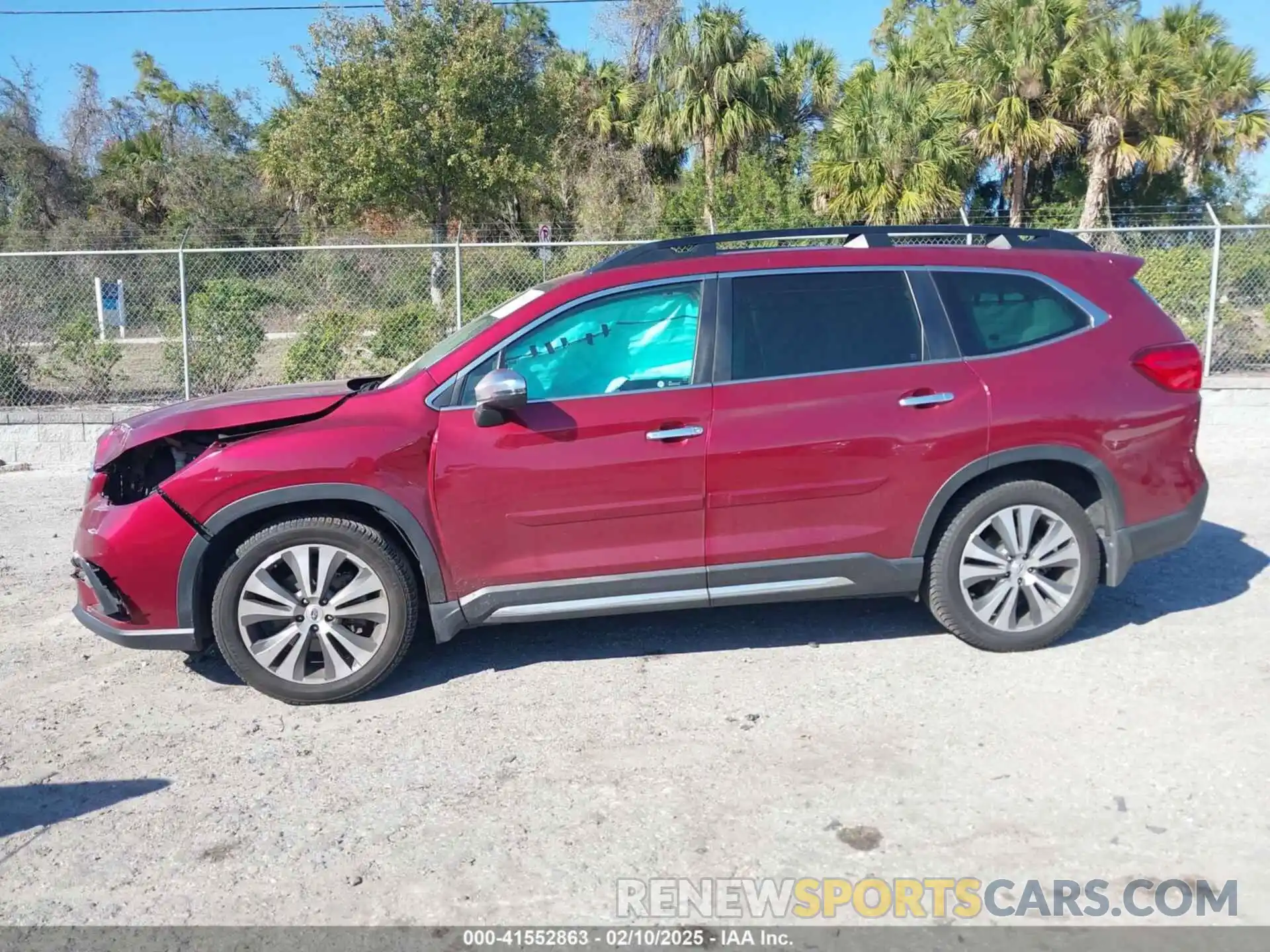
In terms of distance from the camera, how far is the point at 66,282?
1188 centimetres

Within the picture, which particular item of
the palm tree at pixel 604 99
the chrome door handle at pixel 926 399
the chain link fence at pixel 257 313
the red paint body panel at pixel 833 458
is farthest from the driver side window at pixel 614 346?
the palm tree at pixel 604 99

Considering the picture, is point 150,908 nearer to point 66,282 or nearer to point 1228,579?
point 1228,579

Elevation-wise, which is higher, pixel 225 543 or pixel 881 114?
pixel 881 114

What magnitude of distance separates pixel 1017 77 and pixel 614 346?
18978 mm

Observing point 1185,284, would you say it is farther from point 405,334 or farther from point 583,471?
point 583,471

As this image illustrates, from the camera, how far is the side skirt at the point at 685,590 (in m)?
4.62

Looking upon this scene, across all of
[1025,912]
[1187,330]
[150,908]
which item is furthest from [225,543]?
[1187,330]

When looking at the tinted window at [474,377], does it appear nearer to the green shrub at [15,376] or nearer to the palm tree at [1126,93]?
the green shrub at [15,376]

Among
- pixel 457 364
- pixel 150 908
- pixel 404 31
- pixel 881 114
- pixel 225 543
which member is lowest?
pixel 150 908

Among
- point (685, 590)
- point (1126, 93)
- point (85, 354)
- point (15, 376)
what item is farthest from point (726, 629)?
point (1126, 93)

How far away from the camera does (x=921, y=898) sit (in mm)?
3137

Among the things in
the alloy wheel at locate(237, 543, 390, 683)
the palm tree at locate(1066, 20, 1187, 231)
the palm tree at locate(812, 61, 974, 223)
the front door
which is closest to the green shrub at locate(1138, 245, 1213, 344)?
the palm tree at locate(812, 61, 974, 223)

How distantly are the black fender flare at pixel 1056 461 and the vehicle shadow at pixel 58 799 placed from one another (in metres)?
3.27

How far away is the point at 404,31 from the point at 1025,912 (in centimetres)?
1925
